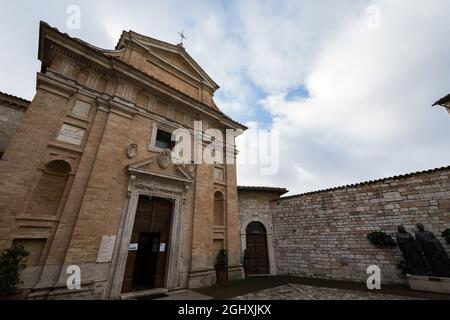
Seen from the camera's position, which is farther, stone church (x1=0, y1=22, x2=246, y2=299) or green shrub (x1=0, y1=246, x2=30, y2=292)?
stone church (x1=0, y1=22, x2=246, y2=299)

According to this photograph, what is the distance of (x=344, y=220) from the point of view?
8453 millimetres

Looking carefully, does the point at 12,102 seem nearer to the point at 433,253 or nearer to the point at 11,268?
the point at 11,268

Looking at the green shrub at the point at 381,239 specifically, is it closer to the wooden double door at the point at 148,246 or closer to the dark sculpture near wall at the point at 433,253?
the dark sculpture near wall at the point at 433,253

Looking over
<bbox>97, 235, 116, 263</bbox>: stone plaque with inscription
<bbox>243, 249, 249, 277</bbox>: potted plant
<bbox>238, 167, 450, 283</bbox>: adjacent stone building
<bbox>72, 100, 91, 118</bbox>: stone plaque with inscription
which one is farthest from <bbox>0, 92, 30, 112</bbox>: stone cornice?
<bbox>243, 249, 249, 277</bbox>: potted plant

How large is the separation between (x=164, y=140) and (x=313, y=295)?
7.82 meters

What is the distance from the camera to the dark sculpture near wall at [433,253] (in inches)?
227

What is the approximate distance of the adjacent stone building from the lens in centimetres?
688

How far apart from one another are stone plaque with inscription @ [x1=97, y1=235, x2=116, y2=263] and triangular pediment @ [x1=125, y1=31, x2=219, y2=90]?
27.4ft

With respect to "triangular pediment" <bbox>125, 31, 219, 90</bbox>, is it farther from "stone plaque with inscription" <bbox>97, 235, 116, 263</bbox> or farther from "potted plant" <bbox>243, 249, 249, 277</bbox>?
"potted plant" <bbox>243, 249, 249, 277</bbox>

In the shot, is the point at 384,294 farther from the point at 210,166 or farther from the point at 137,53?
the point at 137,53

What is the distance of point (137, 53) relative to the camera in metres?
8.86

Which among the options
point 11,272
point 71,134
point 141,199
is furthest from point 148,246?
point 71,134

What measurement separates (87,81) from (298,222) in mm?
11206
